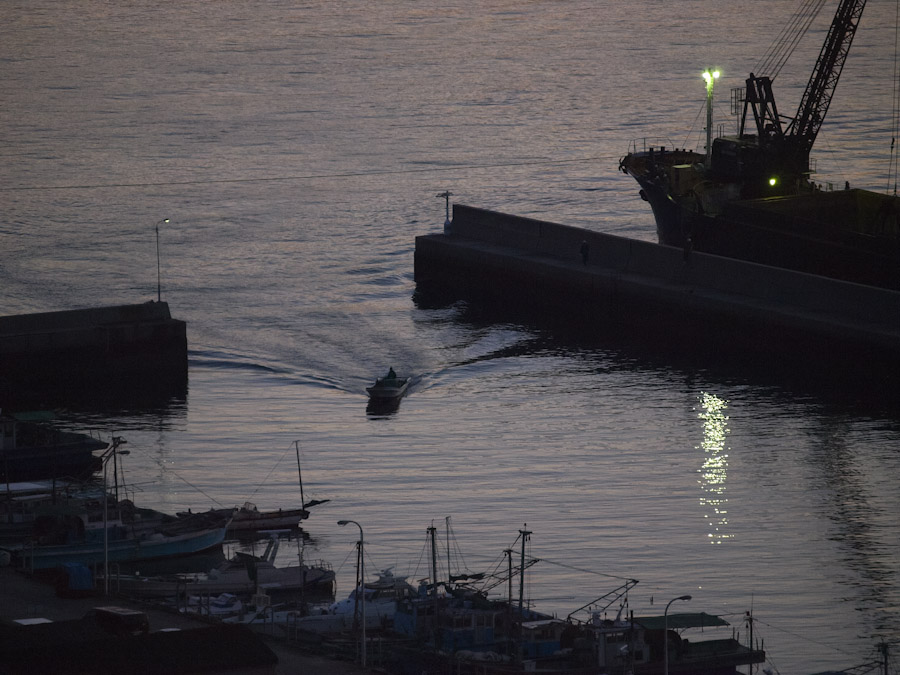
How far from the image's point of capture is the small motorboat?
60.7m

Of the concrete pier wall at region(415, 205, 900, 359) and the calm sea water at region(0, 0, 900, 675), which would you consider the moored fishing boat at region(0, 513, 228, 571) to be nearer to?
the calm sea water at region(0, 0, 900, 675)

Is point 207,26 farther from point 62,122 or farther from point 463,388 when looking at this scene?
point 463,388

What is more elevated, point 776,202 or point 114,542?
point 776,202

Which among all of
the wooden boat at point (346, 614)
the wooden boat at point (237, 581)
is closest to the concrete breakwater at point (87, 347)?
the wooden boat at point (237, 581)

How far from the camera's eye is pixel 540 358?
69750 millimetres

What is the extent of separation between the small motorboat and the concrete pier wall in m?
16.5

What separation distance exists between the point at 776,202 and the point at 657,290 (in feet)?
42.8

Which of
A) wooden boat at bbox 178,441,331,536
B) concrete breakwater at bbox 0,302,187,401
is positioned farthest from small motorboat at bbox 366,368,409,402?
wooden boat at bbox 178,441,331,536

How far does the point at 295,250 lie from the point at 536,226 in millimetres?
18687

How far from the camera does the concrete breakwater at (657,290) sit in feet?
221

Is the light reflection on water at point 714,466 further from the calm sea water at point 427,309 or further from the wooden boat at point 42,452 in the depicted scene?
the wooden boat at point 42,452

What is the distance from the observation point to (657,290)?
74.2 meters

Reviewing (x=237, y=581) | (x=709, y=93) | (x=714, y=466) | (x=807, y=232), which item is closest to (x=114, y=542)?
(x=237, y=581)

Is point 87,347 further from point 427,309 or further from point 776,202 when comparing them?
point 776,202
